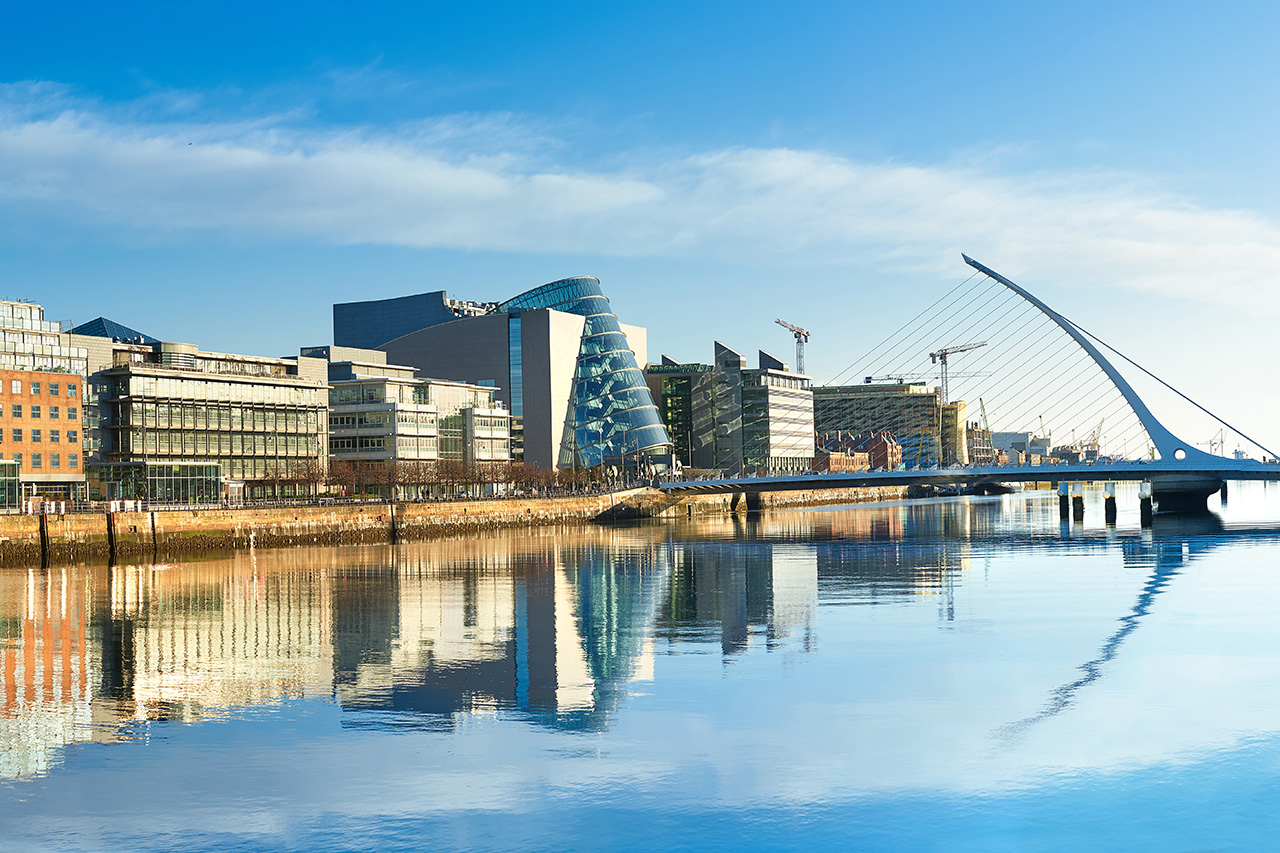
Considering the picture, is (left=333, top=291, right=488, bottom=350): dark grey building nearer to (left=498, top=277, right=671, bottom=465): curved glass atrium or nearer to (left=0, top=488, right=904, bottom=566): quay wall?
(left=498, top=277, right=671, bottom=465): curved glass atrium

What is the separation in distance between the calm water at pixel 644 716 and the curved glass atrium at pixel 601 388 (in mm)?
86577

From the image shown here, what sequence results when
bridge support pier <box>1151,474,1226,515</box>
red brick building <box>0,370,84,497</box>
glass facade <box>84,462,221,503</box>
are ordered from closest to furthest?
red brick building <box>0,370,84,497</box> < glass facade <box>84,462,221,503</box> < bridge support pier <box>1151,474,1226,515</box>

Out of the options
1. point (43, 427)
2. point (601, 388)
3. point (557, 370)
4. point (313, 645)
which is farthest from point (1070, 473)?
point (601, 388)

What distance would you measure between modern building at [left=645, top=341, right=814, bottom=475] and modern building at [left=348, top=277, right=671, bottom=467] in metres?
30.3

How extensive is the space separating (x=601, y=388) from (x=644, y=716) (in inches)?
4340

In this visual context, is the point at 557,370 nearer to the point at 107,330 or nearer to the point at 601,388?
the point at 601,388

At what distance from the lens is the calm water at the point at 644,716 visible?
50.1 feet

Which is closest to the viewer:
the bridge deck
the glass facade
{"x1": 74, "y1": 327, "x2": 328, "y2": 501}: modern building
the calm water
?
the calm water

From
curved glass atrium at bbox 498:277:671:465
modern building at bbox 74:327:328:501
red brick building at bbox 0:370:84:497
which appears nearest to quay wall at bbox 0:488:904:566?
modern building at bbox 74:327:328:501

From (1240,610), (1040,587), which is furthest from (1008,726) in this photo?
(1040,587)

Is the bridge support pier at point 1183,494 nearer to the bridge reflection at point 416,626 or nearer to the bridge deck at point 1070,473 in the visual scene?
the bridge deck at point 1070,473

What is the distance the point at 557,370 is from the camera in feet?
411

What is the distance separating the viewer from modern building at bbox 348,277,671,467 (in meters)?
124

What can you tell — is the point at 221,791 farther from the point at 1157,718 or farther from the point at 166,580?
the point at 166,580
